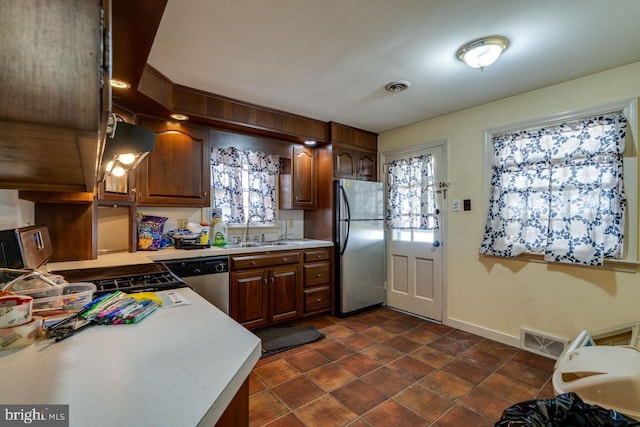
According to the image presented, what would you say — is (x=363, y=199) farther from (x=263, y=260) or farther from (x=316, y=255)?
(x=263, y=260)

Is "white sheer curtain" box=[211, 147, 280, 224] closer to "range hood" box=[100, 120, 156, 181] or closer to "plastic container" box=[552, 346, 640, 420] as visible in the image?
"range hood" box=[100, 120, 156, 181]

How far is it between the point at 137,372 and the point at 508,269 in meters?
3.02

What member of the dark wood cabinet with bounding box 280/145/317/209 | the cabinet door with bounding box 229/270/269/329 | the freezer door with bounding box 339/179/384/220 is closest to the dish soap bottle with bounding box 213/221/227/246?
the cabinet door with bounding box 229/270/269/329

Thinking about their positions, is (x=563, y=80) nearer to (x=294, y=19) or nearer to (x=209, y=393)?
(x=294, y=19)

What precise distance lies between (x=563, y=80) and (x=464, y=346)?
8.05ft

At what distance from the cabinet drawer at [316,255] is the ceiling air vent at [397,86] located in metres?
1.85

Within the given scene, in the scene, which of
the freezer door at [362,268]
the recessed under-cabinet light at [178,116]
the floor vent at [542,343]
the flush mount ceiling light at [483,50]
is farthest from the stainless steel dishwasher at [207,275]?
the floor vent at [542,343]

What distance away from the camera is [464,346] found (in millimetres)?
2658

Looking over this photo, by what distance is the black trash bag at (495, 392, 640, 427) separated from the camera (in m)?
1.01

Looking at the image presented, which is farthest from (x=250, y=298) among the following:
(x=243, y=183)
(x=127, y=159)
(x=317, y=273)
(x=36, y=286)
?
(x=36, y=286)

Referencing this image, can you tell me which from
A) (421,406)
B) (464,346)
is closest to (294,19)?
(421,406)

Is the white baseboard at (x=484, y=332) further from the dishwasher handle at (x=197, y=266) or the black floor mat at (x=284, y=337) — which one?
the dishwasher handle at (x=197, y=266)

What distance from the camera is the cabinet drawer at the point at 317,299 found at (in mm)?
3234

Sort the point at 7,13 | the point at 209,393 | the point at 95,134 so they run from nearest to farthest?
the point at 7,13 < the point at 95,134 < the point at 209,393
